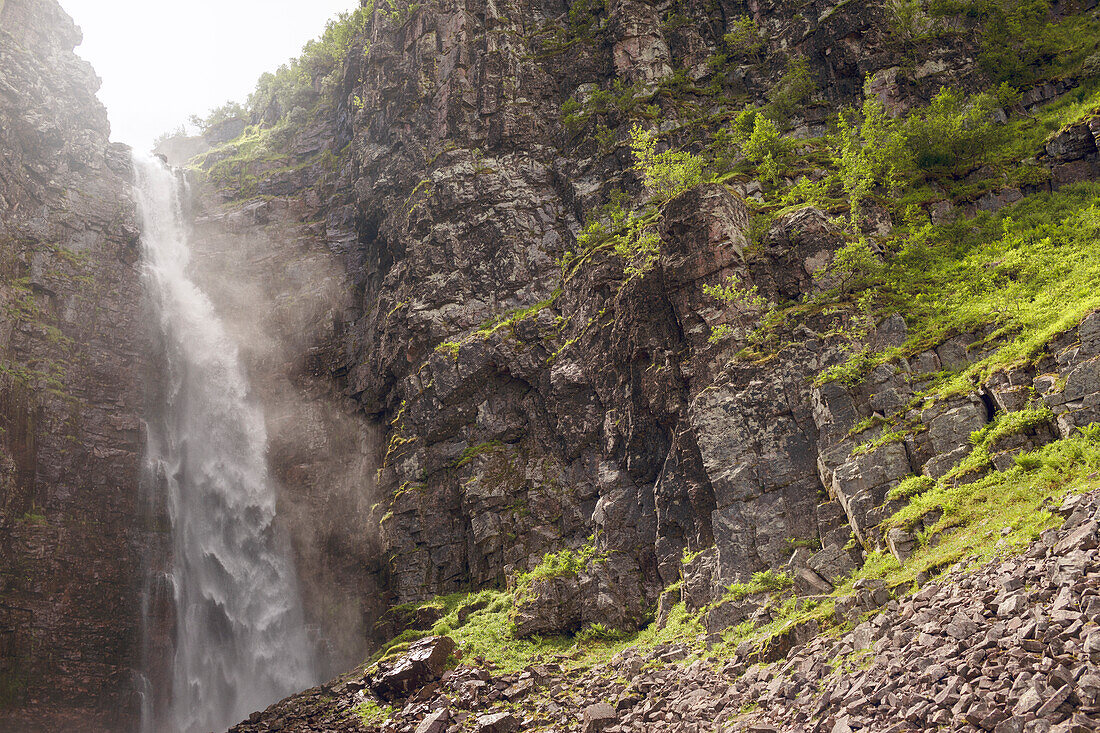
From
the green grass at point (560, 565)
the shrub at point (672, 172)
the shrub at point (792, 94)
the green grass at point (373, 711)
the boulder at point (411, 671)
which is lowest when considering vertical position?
the green grass at point (373, 711)

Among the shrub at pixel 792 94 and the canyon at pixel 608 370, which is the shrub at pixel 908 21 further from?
the shrub at pixel 792 94

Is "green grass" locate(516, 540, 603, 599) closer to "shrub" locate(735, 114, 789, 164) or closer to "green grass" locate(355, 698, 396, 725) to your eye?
"green grass" locate(355, 698, 396, 725)

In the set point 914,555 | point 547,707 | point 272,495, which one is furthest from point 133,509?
point 914,555

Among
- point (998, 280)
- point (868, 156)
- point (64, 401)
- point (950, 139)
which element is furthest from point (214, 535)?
point (950, 139)

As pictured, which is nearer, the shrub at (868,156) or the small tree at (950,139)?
the shrub at (868,156)

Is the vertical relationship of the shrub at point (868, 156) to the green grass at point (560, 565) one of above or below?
above

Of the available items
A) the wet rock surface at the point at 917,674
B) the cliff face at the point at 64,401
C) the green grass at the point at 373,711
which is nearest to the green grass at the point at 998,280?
the wet rock surface at the point at 917,674

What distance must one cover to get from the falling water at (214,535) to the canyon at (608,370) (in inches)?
31.8

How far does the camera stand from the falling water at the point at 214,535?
32250 mm

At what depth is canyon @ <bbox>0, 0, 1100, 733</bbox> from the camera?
52.9ft

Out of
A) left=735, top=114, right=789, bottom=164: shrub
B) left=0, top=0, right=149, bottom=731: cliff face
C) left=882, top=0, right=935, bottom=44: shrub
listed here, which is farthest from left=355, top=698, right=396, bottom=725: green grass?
left=882, top=0, right=935, bottom=44: shrub

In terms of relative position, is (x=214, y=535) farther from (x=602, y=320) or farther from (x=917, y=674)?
(x=917, y=674)

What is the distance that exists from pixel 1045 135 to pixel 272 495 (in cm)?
4061

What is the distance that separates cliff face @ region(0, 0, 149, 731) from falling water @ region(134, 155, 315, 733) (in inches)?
62.5
